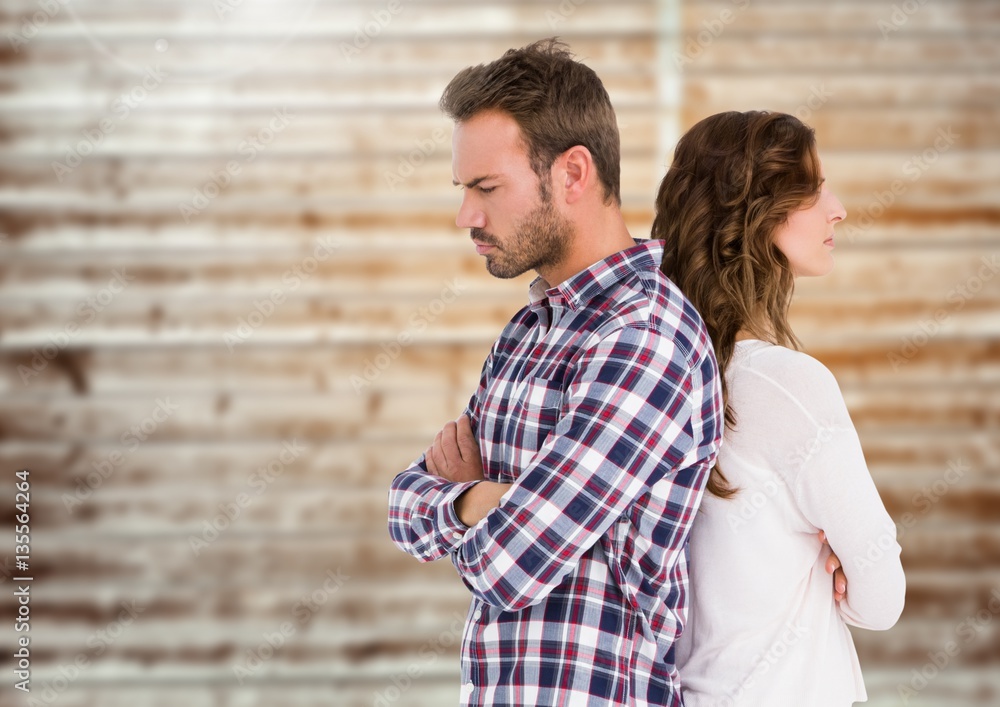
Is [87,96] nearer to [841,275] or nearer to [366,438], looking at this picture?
[366,438]

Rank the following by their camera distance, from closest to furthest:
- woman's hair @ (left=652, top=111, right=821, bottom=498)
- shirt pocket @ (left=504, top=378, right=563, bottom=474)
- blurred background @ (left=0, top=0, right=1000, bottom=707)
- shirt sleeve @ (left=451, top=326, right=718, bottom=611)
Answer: shirt sleeve @ (left=451, top=326, right=718, bottom=611)
shirt pocket @ (left=504, top=378, right=563, bottom=474)
woman's hair @ (left=652, top=111, right=821, bottom=498)
blurred background @ (left=0, top=0, right=1000, bottom=707)

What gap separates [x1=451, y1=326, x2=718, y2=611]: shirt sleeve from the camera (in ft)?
4.35

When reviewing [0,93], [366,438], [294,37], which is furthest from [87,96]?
[366,438]

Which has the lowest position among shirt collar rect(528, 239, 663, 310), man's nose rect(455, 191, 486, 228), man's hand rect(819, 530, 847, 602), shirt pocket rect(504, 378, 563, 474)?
man's hand rect(819, 530, 847, 602)

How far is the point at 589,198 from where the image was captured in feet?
5.00

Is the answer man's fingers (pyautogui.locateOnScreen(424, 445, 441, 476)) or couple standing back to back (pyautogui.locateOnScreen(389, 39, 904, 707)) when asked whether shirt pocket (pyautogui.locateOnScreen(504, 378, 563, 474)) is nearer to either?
couple standing back to back (pyautogui.locateOnScreen(389, 39, 904, 707))

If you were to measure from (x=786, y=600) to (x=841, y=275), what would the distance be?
1978 millimetres

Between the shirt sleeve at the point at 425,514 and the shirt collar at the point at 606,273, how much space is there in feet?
0.70

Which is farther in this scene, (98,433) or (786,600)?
(98,433)

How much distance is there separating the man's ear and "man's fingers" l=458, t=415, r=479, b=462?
406 mm

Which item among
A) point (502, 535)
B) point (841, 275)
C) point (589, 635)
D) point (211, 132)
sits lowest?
point (589, 635)

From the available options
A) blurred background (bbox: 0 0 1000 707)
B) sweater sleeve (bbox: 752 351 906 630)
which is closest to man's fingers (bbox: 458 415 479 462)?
sweater sleeve (bbox: 752 351 906 630)

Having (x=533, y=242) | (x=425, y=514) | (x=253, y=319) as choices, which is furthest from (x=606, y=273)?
(x=253, y=319)

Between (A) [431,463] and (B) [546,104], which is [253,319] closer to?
(A) [431,463]
